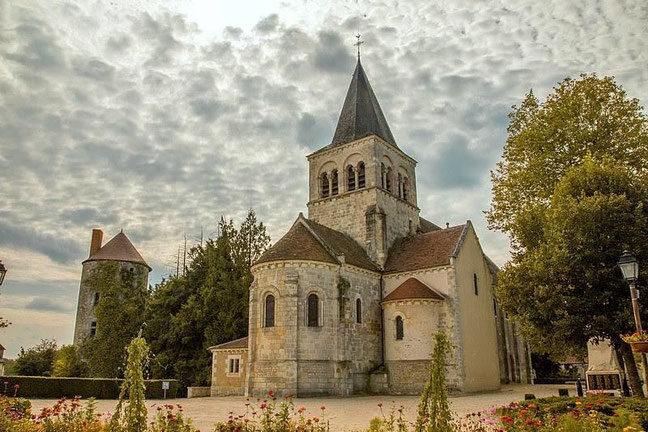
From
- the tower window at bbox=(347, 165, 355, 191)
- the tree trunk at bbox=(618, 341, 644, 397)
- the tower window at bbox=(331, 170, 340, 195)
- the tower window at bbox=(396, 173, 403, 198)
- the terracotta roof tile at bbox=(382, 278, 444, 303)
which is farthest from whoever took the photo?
the tower window at bbox=(396, 173, 403, 198)

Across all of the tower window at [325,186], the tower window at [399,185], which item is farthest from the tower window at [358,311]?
the tower window at [399,185]

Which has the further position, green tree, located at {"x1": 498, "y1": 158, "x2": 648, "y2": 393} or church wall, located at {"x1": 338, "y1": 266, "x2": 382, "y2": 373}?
church wall, located at {"x1": 338, "y1": 266, "x2": 382, "y2": 373}

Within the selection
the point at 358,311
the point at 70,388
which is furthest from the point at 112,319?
the point at 358,311

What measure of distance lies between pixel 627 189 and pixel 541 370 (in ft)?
98.9

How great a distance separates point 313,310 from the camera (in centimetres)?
2567

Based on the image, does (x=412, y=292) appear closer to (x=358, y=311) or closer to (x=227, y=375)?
(x=358, y=311)

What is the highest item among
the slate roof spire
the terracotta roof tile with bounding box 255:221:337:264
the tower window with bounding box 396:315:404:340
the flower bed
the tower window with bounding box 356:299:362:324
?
the slate roof spire

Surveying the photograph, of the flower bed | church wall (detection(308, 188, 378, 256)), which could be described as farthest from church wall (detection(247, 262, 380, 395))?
the flower bed

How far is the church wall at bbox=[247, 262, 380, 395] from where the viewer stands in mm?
24281

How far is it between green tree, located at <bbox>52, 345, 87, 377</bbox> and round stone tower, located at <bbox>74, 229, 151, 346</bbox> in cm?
90

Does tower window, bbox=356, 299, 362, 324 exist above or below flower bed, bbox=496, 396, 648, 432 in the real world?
above

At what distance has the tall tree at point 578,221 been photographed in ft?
53.3

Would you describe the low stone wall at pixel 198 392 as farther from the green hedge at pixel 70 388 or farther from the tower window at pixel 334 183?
the tower window at pixel 334 183

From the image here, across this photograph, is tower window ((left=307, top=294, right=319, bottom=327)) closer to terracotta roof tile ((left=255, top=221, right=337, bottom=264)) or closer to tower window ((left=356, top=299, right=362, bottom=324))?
terracotta roof tile ((left=255, top=221, right=337, bottom=264))
